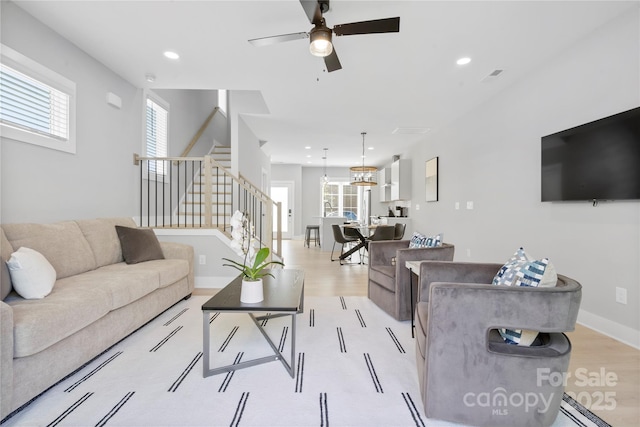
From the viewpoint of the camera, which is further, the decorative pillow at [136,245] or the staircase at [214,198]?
the staircase at [214,198]

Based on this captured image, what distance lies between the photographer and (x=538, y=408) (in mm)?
1380

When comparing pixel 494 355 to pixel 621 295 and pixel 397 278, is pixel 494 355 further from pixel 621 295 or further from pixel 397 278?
pixel 621 295

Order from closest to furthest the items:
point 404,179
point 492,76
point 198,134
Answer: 1. point 492,76
2. point 198,134
3. point 404,179

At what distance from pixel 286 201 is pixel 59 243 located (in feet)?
27.8

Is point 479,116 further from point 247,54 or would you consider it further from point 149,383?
point 149,383

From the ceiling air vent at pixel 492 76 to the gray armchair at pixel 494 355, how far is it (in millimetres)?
2935

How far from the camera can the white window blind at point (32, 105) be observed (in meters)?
2.40

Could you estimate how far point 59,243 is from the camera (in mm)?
2465

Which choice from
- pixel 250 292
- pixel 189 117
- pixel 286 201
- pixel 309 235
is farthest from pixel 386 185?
pixel 250 292

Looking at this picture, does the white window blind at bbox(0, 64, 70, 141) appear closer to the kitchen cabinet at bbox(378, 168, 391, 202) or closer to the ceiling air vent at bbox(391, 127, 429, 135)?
the ceiling air vent at bbox(391, 127, 429, 135)

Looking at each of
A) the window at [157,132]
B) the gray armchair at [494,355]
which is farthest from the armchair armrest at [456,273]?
the window at [157,132]

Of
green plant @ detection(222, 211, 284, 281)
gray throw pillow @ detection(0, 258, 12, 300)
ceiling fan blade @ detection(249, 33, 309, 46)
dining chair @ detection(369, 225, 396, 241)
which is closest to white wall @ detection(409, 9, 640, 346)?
dining chair @ detection(369, 225, 396, 241)

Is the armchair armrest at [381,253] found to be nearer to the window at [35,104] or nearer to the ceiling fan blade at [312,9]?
the ceiling fan blade at [312,9]

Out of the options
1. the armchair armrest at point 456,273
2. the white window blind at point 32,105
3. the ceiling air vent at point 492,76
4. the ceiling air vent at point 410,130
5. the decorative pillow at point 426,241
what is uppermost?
the ceiling air vent at point 410,130
